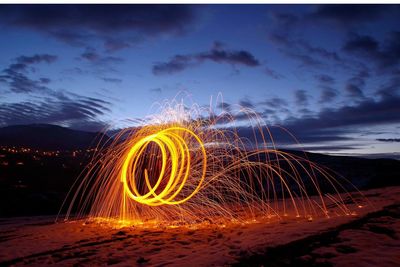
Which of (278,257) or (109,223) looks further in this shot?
(109,223)

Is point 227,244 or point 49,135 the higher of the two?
point 49,135

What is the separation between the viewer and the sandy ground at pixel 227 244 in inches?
267

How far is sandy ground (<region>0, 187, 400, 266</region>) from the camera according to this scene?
22.2ft

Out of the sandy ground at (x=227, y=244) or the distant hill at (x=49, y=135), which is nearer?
the sandy ground at (x=227, y=244)

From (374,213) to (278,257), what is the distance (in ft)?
18.4

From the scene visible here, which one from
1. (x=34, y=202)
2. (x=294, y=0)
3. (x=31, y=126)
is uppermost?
(x=31, y=126)

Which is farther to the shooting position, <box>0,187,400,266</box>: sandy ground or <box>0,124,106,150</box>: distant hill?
<box>0,124,106,150</box>: distant hill

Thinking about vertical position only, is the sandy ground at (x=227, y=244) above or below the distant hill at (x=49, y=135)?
below

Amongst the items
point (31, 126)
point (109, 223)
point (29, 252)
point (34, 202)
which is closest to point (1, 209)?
point (34, 202)

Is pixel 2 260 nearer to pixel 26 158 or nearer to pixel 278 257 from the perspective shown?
pixel 278 257

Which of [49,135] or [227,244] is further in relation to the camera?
[49,135]

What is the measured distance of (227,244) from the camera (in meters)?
8.30

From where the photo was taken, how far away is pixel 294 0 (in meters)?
8.66

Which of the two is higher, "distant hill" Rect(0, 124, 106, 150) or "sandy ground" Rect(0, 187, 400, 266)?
"distant hill" Rect(0, 124, 106, 150)
